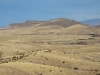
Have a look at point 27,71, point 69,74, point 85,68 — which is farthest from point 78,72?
point 27,71

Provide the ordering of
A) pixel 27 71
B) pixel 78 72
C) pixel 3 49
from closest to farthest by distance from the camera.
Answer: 1. pixel 27 71
2. pixel 78 72
3. pixel 3 49

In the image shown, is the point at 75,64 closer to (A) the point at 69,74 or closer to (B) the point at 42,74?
(A) the point at 69,74

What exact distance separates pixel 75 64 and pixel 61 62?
318 cm

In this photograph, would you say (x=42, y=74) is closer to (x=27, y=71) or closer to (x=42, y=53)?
(x=27, y=71)

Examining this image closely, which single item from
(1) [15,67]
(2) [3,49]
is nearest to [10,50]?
(2) [3,49]

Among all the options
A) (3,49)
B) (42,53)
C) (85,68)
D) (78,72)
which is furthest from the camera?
(3,49)

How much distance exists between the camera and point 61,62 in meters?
53.5

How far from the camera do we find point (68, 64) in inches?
2087

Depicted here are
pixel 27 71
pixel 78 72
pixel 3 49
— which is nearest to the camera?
pixel 27 71

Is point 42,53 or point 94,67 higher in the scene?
point 42,53

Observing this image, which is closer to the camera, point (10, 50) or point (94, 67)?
point (94, 67)

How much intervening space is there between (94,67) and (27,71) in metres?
18.8

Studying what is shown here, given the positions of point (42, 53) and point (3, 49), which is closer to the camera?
point (42, 53)

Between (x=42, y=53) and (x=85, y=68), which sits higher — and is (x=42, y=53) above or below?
above
